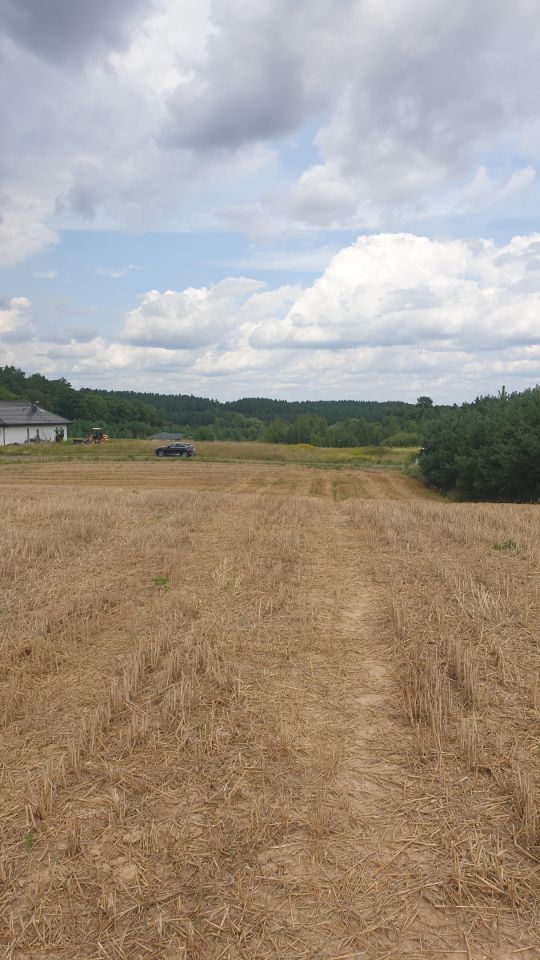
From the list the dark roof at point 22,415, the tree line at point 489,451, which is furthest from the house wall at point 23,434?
the tree line at point 489,451

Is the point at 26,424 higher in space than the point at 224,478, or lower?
higher

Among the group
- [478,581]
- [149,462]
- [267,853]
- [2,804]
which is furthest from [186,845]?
[149,462]

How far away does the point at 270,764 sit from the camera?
5.05 metres

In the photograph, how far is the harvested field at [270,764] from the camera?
3.54 metres

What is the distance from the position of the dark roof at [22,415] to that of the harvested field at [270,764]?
212ft

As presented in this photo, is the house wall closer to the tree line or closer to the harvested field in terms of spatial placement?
the tree line

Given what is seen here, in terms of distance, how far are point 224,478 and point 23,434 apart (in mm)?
42480

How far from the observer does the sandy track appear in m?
32.2

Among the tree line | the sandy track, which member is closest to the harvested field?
the sandy track

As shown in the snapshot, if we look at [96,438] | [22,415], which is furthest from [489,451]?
[22,415]

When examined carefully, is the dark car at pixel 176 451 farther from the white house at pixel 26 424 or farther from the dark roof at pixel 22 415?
the dark roof at pixel 22 415

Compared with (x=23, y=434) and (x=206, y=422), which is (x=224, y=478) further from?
(x=206, y=422)

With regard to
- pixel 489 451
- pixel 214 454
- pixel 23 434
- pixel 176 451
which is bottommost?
pixel 214 454

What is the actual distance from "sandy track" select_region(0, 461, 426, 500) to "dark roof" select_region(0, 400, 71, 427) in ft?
91.6
